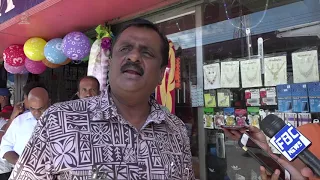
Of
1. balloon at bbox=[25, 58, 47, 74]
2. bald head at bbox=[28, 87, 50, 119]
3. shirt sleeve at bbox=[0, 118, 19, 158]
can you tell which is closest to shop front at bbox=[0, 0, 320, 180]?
balloon at bbox=[25, 58, 47, 74]

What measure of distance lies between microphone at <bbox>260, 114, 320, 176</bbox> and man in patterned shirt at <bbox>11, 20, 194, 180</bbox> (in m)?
0.41

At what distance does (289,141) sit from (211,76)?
238cm

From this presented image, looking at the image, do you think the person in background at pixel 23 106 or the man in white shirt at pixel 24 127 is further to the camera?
the person in background at pixel 23 106

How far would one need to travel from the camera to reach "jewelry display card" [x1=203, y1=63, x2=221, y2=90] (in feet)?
10.6

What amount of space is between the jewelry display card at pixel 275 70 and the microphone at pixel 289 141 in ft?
6.41

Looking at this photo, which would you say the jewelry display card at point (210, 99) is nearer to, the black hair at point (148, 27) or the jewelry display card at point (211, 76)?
the jewelry display card at point (211, 76)

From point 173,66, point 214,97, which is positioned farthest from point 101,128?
point 214,97

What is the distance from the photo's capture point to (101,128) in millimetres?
1081

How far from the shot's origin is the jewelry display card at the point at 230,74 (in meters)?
3.08

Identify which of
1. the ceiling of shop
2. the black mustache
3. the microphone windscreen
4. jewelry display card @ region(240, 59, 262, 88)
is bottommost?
the microphone windscreen

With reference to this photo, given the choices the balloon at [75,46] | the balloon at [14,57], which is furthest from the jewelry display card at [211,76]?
the balloon at [14,57]

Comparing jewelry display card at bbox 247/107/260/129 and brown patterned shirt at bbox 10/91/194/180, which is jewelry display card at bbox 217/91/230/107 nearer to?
jewelry display card at bbox 247/107/260/129

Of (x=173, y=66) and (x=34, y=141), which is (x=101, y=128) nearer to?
(x=34, y=141)

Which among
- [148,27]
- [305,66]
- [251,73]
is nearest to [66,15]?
[251,73]
